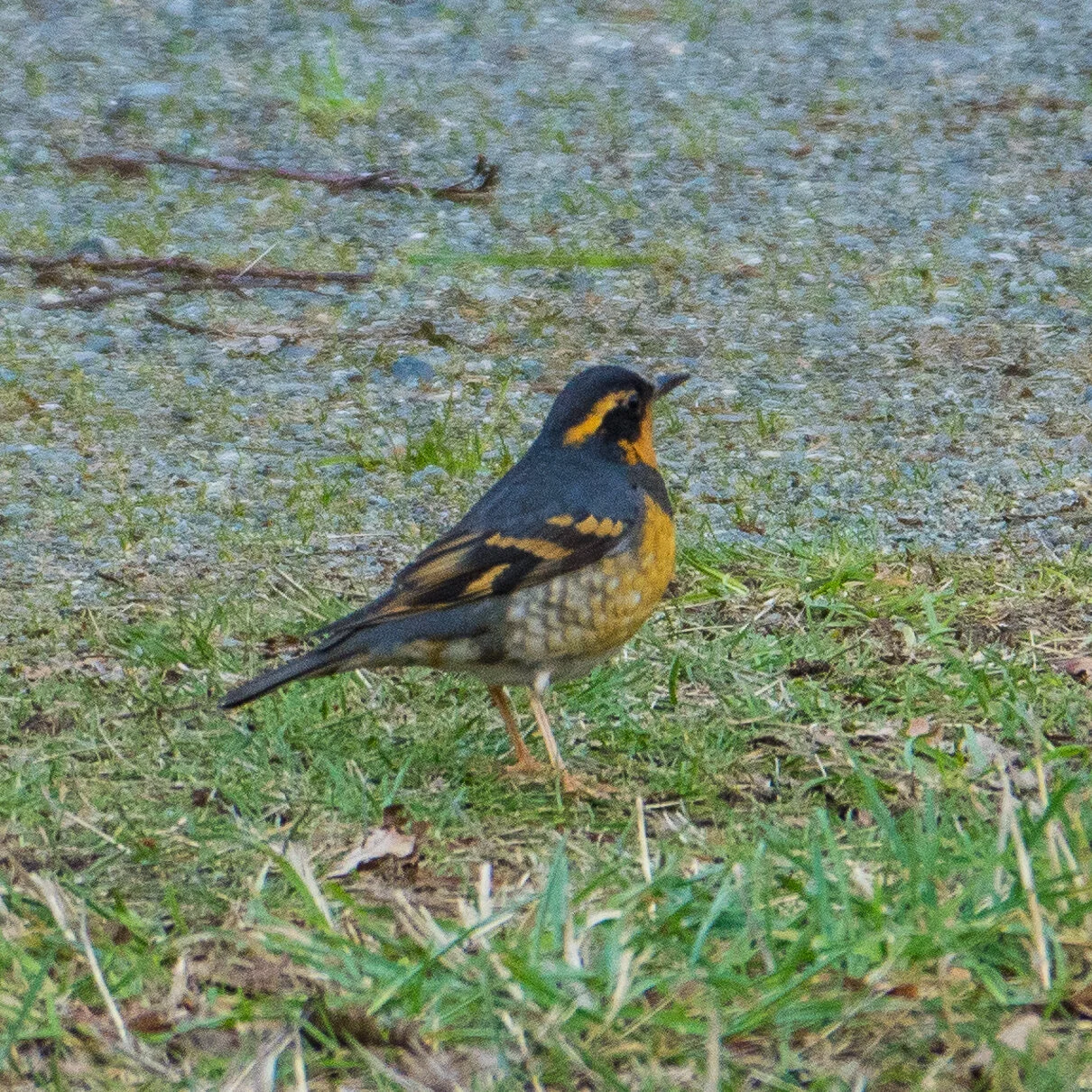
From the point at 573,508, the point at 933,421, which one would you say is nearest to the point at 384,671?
the point at 573,508

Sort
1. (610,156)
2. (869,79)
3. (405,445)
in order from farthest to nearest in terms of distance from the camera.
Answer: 1. (869,79)
2. (610,156)
3. (405,445)

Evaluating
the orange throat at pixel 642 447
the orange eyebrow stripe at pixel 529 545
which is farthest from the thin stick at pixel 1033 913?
the orange throat at pixel 642 447

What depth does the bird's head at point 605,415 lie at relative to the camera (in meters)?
5.28

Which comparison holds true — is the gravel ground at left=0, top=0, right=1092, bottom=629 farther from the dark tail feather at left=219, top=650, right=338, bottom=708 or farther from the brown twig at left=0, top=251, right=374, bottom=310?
the dark tail feather at left=219, top=650, right=338, bottom=708

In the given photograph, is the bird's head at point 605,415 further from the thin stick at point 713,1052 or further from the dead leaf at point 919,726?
the thin stick at point 713,1052

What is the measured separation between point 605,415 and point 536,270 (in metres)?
3.80

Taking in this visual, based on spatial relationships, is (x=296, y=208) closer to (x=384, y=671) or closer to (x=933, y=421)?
(x=933, y=421)

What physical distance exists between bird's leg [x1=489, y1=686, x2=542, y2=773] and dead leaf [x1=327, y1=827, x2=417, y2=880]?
593 millimetres

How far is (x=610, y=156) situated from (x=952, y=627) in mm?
5521

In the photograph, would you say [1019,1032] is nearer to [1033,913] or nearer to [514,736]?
[1033,913]

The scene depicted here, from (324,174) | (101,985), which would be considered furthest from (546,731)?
(324,174)

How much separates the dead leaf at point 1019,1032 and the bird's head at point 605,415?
2394 mm

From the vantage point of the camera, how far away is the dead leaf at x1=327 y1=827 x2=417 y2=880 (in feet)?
13.4

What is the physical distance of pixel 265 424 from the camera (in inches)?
295
